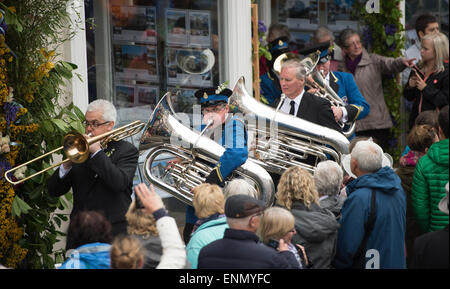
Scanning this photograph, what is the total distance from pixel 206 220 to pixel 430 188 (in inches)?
60.7

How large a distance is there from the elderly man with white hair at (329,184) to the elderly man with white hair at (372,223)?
125mm

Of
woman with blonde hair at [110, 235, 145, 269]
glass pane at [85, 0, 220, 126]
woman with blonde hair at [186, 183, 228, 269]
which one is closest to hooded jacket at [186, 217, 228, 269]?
woman with blonde hair at [186, 183, 228, 269]

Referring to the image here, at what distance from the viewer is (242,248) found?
3789mm

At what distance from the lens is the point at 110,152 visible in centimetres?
521

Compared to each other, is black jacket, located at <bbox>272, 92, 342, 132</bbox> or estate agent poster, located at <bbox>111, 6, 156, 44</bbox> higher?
estate agent poster, located at <bbox>111, 6, 156, 44</bbox>

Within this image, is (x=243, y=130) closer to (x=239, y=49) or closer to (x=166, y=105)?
(x=166, y=105)

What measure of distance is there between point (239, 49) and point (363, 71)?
1.63 m

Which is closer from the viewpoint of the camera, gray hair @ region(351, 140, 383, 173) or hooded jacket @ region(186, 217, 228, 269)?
hooded jacket @ region(186, 217, 228, 269)

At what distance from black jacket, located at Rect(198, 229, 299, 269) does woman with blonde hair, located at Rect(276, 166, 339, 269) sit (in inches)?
23.0

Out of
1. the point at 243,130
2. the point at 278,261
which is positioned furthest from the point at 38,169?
the point at 278,261

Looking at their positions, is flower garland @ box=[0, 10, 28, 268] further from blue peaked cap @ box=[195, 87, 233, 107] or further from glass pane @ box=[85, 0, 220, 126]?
glass pane @ box=[85, 0, 220, 126]

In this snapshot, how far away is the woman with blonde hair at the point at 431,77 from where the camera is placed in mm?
6934

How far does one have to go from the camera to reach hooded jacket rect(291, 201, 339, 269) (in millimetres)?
4469

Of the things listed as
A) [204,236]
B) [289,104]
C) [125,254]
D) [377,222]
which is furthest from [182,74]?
[125,254]
